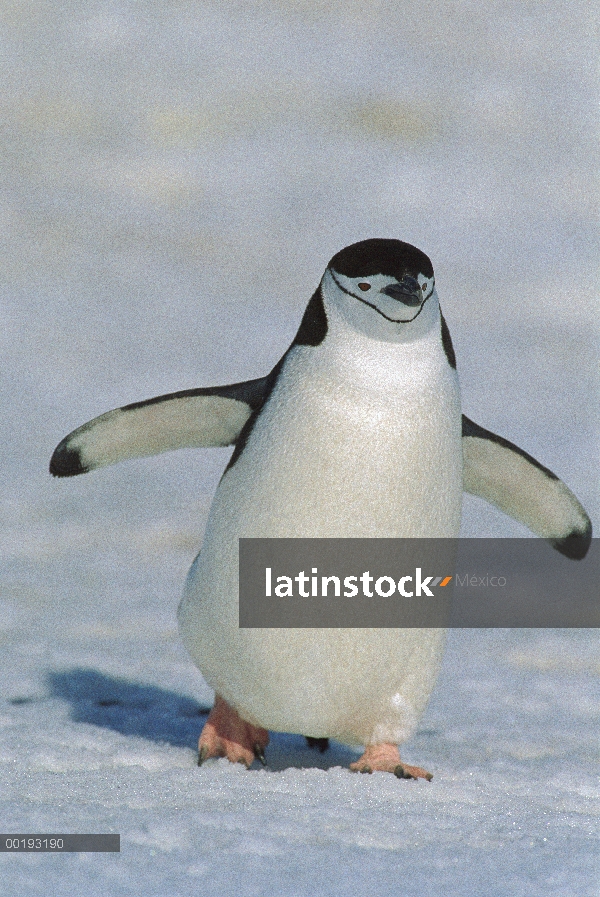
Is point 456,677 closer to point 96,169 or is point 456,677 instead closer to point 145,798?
point 145,798

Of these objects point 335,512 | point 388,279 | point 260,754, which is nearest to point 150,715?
point 260,754

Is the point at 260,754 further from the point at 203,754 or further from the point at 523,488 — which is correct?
the point at 523,488

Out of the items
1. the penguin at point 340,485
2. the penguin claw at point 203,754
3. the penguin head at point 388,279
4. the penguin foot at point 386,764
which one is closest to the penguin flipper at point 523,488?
the penguin at point 340,485

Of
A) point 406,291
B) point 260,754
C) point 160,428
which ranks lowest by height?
point 260,754

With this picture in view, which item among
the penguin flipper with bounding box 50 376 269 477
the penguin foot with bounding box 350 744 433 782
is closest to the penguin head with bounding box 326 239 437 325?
the penguin flipper with bounding box 50 376 269 477

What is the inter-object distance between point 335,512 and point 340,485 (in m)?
0.04

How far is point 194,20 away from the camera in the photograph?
20.4 feet

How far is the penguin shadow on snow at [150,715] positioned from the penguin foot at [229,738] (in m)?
0.03

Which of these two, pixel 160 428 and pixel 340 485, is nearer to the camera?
pixel 340 485

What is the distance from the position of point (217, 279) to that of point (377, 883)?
407cm

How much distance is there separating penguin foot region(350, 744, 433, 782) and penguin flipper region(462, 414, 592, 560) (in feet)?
1.42

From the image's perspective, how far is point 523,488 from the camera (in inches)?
72.5

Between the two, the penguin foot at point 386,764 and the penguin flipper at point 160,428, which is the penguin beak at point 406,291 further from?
the penguin foot at point 386,764

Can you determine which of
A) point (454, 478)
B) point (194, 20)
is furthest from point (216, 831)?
point (194, 20)
